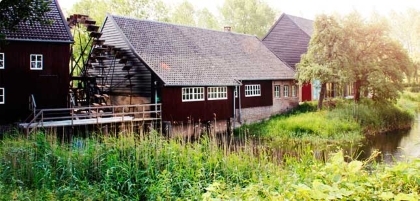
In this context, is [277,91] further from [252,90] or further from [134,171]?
[134,171]

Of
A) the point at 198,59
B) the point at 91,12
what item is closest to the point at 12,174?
the point at 198,59

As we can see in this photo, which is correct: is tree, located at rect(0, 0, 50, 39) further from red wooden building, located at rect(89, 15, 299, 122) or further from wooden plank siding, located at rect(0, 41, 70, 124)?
red wooden building, located at rect(89, 15, 299, 122)

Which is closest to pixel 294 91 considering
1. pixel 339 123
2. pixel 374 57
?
pixel 374 57

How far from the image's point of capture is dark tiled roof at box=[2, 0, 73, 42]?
17.6m

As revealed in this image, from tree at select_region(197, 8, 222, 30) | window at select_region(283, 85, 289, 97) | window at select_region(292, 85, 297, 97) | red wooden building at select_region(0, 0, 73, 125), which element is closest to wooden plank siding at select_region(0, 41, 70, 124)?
red wooden building at select_region(0, 0, 73, 125)

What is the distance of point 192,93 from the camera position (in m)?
20.7

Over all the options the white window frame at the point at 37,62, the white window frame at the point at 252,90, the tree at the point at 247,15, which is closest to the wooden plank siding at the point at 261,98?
the white window frame at the point at 252,90

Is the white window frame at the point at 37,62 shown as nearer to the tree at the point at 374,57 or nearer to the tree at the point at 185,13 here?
the tree at the point at 374,57

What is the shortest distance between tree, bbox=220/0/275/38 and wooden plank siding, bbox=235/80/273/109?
2874 cm

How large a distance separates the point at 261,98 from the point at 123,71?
29.2 ft

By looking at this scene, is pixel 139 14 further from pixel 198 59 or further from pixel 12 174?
pixel 12 174

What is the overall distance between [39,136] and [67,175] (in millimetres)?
2770

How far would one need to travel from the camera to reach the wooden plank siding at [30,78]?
17.3 m

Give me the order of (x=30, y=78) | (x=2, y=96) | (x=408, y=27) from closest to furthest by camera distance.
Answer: (x=2, y=96), (x=30, y=78), (x=408, y=27)
